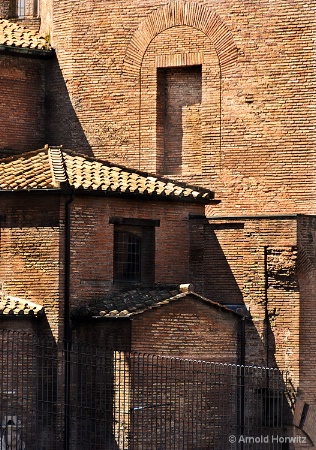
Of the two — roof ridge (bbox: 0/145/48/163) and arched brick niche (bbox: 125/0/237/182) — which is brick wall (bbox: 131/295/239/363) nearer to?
arched brick niche (bbox: 125/0/237/182)

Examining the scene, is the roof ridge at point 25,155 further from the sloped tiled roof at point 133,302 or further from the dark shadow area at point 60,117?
the sloped tiled roof at point 133,302

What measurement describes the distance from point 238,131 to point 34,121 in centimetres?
426

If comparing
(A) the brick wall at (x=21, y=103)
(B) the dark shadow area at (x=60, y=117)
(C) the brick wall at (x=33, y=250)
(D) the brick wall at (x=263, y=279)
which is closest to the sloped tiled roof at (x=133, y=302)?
(C) the brick wall at (x=33, y=250)

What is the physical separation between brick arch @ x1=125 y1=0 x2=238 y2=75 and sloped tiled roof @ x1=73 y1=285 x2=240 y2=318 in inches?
180

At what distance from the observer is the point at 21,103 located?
99.1 feet

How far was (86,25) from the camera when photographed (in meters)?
29.9

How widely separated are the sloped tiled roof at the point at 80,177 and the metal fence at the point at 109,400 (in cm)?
268

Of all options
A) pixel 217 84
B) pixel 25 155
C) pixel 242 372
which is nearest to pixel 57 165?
pixel 25 155

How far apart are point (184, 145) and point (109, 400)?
5.77 metres

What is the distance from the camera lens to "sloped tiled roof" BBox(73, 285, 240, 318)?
1025 inches

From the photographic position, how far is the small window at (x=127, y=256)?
90.0ft

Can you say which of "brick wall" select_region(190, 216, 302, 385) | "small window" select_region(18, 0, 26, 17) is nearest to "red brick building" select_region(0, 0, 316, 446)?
"brick wall" select_region(190, 216, 302, 385)

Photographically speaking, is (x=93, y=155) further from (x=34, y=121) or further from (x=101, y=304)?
(x=101, y=304)

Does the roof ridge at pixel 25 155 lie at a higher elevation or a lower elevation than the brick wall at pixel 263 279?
higher
